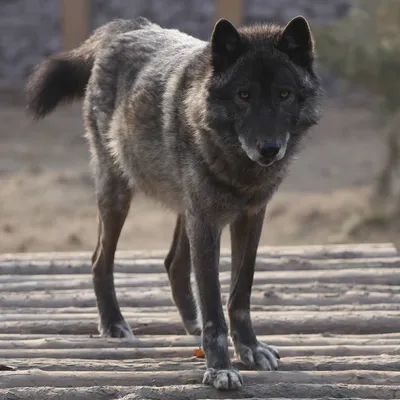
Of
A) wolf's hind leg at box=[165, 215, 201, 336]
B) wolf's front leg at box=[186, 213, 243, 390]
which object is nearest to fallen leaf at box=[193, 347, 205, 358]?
wolf's front leg at box=[186, 213, 243, 390]

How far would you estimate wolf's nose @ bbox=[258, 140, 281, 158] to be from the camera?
4.16m

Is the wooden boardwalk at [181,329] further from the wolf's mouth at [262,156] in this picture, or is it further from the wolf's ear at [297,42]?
the wolf's ear at [297,42]

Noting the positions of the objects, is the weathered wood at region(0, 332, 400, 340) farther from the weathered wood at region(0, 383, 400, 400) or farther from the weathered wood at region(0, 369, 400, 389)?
the weathered wood at region(0, 383, 400, 400)

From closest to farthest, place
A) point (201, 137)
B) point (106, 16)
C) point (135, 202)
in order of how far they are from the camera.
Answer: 1. point (201, 137)
2. point (135, 202)
3. point (106, 16)

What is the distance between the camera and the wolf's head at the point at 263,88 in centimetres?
425

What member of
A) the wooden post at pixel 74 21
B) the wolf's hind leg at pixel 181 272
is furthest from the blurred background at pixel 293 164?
the wolf's hind leg at pixel 181 272

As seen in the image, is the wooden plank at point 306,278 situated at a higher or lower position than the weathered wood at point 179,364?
lower

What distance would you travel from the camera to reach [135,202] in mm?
8594

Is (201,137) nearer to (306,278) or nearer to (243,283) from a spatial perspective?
(243,283)

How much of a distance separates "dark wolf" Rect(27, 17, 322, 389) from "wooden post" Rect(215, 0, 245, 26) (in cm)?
1025

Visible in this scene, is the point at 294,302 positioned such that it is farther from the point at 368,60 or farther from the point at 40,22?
the point at 40,22

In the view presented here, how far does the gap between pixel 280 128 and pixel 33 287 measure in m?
2.38

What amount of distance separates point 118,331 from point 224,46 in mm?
1660

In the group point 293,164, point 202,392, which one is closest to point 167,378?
point 202,392
